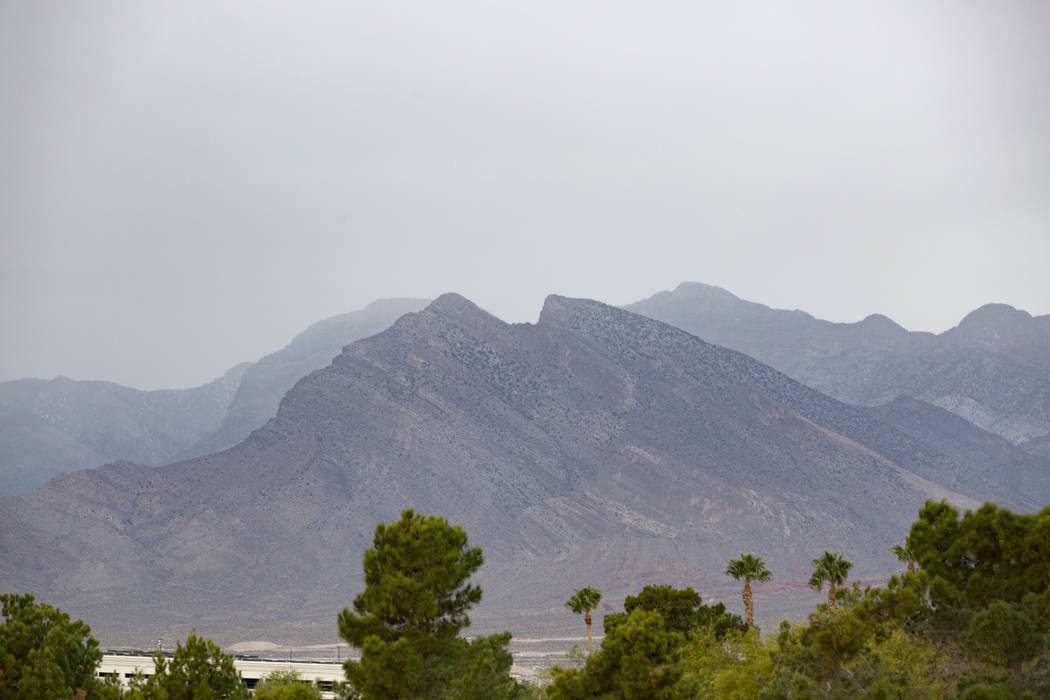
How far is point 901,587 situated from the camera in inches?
1476

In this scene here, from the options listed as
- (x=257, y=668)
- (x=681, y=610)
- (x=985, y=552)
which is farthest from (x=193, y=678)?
(x=257, y=668)

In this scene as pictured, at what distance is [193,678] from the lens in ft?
134

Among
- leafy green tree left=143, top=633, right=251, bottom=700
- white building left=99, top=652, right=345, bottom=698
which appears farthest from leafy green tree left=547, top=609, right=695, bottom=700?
white building left=99, top=652, right=345, bottom=698

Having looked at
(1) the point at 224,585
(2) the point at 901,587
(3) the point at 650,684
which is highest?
(1) the point at 224,585

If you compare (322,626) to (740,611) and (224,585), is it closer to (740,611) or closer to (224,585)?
(224,585)

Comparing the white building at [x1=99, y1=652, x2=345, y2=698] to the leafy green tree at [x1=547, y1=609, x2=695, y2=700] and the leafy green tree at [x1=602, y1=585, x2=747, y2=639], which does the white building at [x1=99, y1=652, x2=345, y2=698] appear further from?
the leafy green tree at [x1=547, y1=609, x2=695, y2=700]

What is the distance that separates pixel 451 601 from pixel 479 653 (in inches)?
78.5

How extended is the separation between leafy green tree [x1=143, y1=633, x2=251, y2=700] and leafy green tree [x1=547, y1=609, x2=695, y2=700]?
12.1m

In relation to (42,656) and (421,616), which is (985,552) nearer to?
(421,616)

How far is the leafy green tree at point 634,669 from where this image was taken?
1404 inches

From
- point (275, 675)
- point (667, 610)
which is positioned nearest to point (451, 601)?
point (667, 610)

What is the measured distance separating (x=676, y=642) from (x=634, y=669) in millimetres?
3647

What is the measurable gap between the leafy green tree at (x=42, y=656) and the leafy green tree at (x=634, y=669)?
61.7 ft

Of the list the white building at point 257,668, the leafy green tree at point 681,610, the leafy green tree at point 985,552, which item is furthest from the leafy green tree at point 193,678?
the white building at point 257,668
